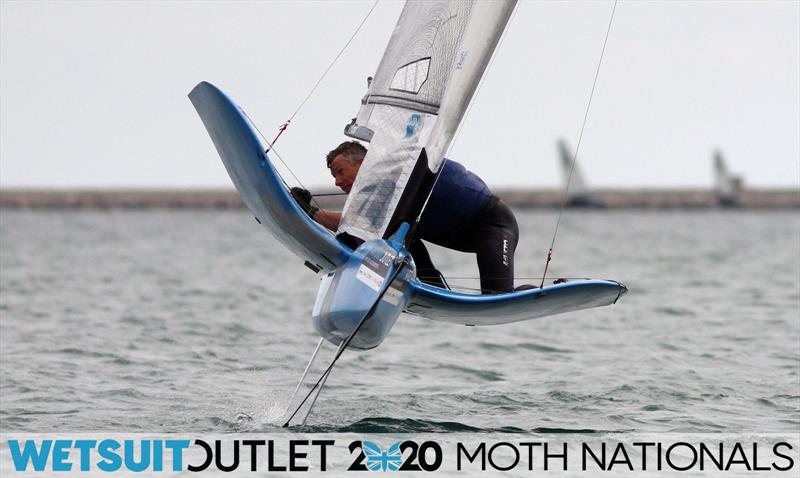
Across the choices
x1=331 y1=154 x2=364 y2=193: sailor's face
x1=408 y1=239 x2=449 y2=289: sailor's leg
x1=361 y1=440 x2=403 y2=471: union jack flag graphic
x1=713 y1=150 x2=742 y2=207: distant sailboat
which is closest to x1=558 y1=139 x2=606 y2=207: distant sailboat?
x1=713 y1=150 x2=742 y2=207: distant sailboat

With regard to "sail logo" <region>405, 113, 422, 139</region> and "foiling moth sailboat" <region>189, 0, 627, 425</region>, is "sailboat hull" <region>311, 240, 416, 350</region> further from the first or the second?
"sail logo" <region>405, 113, 422, 139</region>

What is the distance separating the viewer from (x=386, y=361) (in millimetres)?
11055

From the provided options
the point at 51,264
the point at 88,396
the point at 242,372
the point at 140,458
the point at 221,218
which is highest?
the point at 221,218

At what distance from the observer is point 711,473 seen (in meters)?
7.01

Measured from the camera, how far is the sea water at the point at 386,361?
27.0 ft

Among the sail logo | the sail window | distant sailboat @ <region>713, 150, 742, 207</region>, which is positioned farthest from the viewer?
distant sailboat @ <region>713, 150, 742, 207</region>

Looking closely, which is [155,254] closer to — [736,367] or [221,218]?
[736,367]

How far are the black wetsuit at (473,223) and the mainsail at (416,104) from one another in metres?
0.22

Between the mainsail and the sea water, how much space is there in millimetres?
965

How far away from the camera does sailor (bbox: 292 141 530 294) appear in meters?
7.53

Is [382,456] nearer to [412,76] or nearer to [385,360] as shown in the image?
[412,76]

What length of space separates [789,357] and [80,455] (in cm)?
667

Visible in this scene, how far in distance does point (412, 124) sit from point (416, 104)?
13 centimetres

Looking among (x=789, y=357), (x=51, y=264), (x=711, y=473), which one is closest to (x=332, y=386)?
(x=711, y=473)
